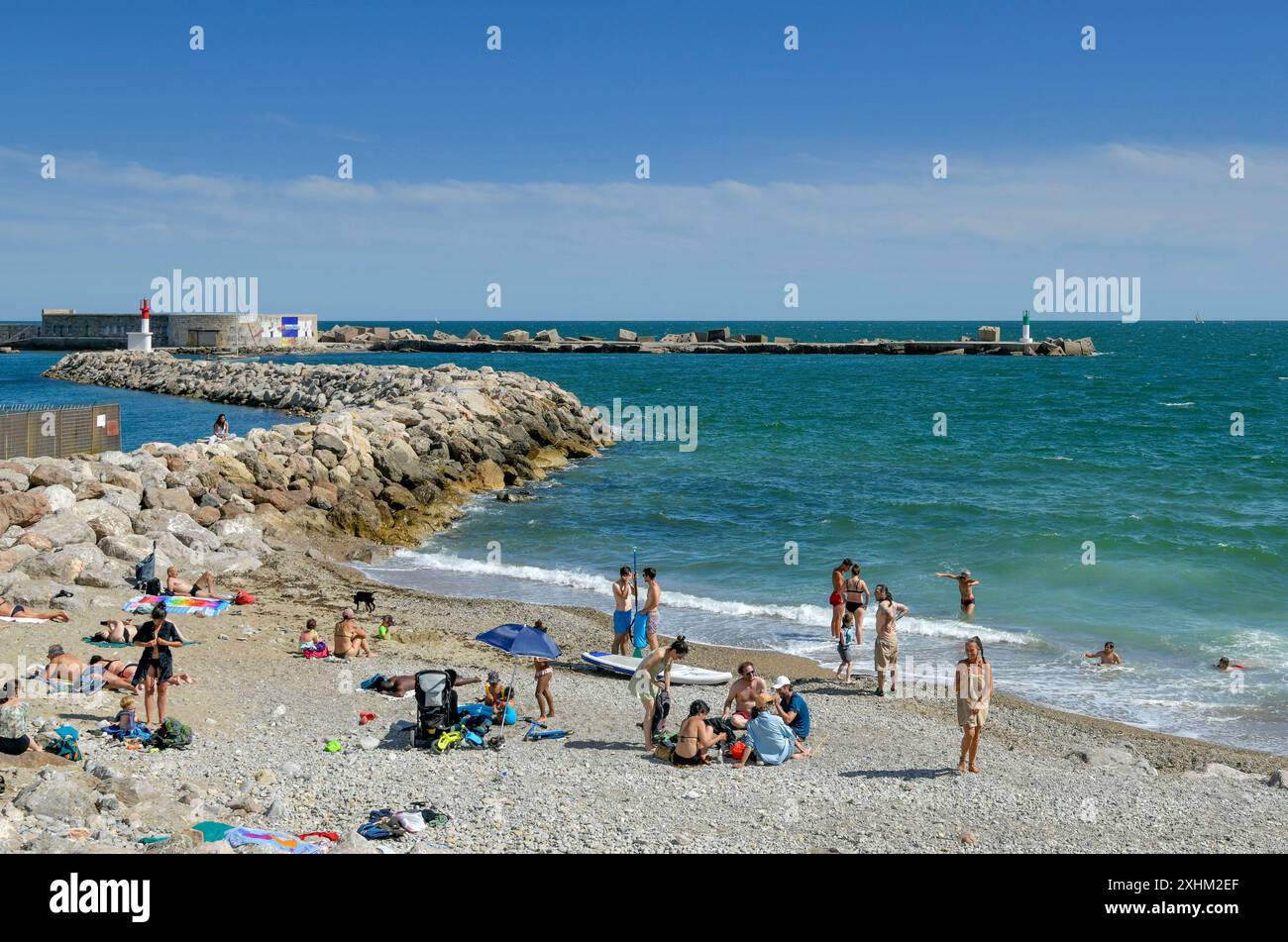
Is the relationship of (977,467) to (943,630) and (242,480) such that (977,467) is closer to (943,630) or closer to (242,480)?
(943,630)

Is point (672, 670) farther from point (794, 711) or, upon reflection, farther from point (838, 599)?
point (838, 599)

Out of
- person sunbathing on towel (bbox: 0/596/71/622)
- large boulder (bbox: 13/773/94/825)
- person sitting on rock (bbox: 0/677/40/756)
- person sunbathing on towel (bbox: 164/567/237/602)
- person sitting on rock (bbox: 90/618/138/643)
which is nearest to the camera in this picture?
large boulder (bbox: 13/773/94/825)

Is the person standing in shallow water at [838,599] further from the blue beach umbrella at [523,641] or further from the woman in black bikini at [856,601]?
the blue beach umbrella at [523,641]

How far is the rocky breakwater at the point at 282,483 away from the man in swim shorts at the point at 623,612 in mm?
7440

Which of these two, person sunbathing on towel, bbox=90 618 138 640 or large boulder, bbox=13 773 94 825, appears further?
person sunbathing on towel, bbox=90 618 138 640

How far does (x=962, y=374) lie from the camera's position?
3433 inches

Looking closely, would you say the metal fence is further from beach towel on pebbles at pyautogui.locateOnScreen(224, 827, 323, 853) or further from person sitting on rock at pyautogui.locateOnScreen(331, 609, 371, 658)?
beach towel on pebbles at pyautogui.locateOnScreen(224, 827, 323, 853)

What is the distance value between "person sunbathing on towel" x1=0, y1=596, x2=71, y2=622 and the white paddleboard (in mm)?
7240

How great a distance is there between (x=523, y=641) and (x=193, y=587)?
7.06m

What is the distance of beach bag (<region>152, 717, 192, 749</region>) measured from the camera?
10758 mm

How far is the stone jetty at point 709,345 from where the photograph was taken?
113 m

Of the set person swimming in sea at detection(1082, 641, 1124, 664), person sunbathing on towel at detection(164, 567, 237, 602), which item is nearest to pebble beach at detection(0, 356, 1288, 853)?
person sunbathing on towel at detection(164, 567, 237, 602)

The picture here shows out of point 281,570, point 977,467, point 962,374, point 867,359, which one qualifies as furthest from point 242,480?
point 867,359
